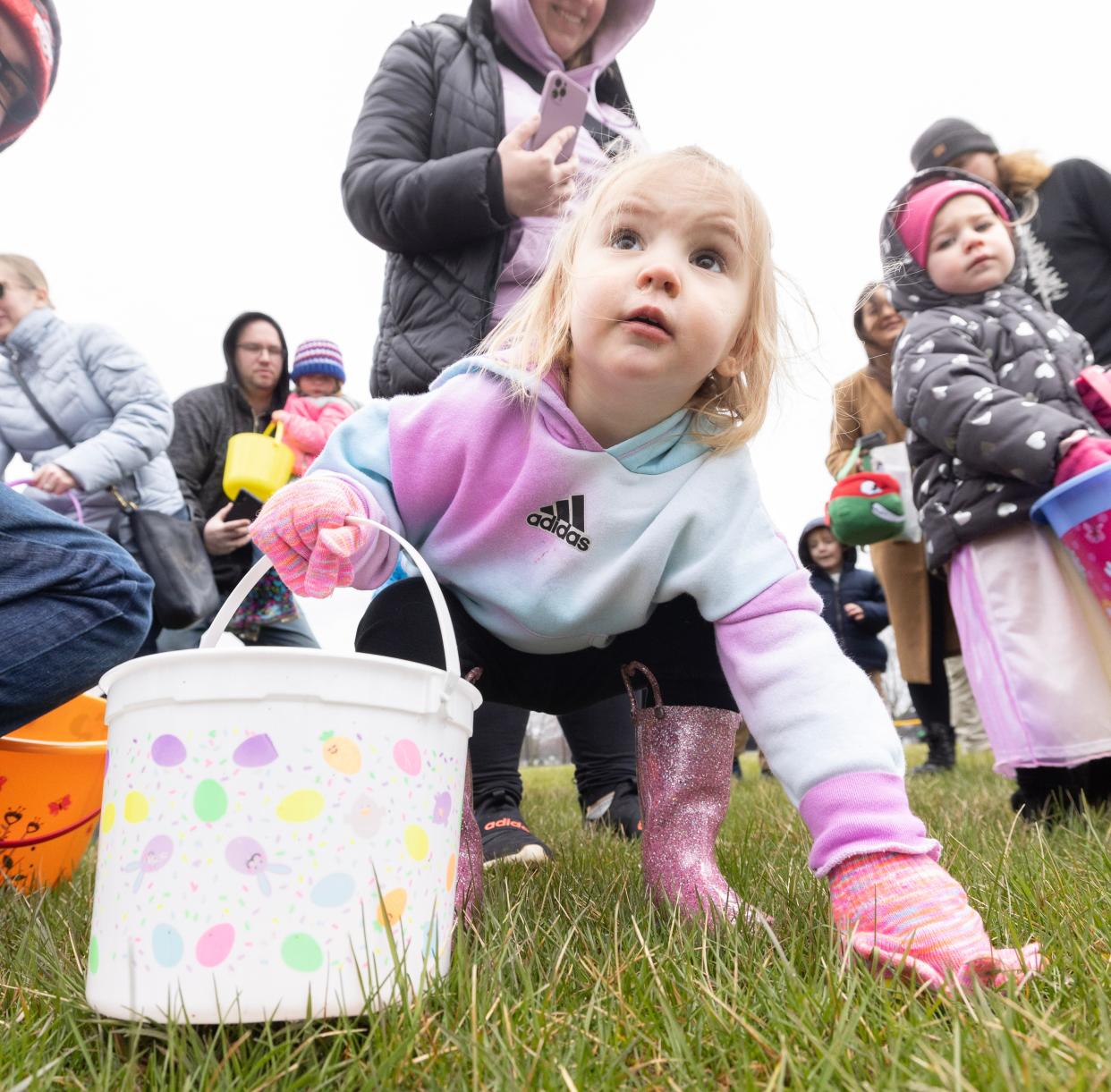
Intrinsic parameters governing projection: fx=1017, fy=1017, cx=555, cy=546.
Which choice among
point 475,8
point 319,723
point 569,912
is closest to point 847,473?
point 475,8

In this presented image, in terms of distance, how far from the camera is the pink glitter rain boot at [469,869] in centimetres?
124

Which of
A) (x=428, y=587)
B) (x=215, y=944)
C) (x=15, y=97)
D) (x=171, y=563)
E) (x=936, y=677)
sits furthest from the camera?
(x=936, y=677)

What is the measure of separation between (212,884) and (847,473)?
303cm

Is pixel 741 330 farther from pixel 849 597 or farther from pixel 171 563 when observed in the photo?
pixel 849 597

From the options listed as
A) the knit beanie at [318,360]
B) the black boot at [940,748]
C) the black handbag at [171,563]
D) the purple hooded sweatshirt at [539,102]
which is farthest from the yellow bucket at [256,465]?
the black boot at [940,748]

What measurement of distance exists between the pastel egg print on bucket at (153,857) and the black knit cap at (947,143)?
259 cm

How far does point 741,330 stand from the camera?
1493 mm

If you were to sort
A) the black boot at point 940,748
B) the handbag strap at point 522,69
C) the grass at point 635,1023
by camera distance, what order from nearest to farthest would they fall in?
the grass at point 635,1023 < the handbag strap at point 522,69 < the black boot at point 940,748

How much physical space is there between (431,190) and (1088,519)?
1318 mm

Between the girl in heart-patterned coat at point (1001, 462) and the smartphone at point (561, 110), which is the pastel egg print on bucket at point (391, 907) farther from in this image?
the girl in heart-patterned coat at point (1001, 462)

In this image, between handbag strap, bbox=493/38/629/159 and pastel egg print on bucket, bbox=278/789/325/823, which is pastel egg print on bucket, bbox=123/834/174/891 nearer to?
pastel egg print on bucket, bbox=278/789/325/823

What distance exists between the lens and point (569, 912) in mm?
1243

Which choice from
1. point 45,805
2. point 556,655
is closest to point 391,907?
point 556,655

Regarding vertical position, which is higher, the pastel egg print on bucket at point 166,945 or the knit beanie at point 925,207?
the knit beanie at point 925,207
